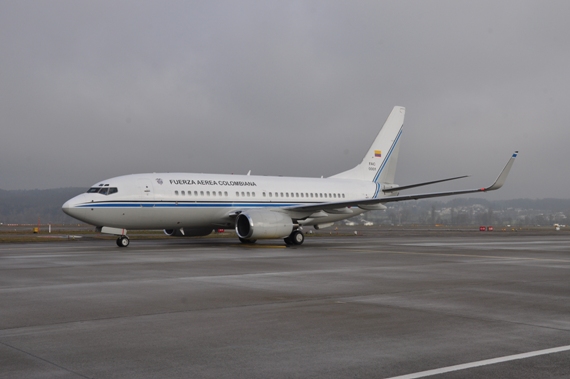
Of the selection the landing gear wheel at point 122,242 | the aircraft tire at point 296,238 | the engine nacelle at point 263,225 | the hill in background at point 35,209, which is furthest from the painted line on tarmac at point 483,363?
the hill in background at point 35,209

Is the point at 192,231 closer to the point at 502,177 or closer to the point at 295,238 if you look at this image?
the point at 295,238

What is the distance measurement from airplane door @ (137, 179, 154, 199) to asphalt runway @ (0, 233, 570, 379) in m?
12.2

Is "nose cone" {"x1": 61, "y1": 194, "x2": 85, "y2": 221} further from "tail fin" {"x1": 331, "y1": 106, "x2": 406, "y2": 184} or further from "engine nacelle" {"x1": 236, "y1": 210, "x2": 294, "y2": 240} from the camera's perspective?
"tail fin" {"x1": 331, "y1": 106, "x2": 406, "y2": 184}

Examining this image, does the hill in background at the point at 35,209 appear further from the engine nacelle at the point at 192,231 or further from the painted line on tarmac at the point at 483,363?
the painted line on tarmac at the point at 483,363

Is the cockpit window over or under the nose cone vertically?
over

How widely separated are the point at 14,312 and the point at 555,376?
7.83 metres

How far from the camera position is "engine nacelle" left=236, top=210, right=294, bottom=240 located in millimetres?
28266

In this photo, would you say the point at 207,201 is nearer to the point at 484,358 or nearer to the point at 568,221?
the point at 484,358

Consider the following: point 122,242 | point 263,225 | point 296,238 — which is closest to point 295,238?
point 296,238

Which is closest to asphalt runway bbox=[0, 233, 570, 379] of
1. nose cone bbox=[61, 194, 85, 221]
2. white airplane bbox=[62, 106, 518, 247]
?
nose cone bbox=[61, 194, 85, 221]

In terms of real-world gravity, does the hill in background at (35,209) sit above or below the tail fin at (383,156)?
above

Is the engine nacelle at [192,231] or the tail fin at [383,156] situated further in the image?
the tail fin at [383,156]

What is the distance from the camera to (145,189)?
1115 inches

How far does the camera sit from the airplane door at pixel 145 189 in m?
28.2
